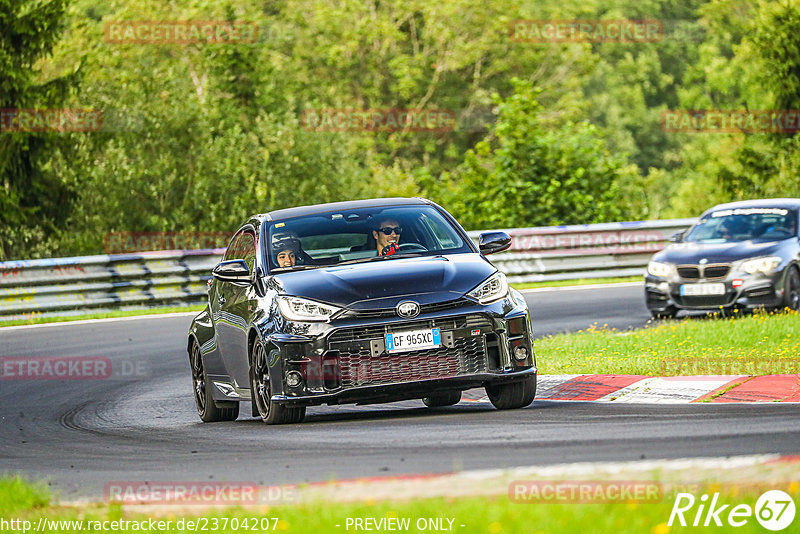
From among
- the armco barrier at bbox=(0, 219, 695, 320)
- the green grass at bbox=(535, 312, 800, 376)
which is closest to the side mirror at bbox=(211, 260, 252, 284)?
the green grass at bbox=(535, 312, 800, 376)

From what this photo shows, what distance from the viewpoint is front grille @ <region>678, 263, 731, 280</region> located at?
17453mm

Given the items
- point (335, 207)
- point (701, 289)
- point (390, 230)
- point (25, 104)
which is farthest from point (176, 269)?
point (390, 230)

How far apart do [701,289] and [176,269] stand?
9.50 meters

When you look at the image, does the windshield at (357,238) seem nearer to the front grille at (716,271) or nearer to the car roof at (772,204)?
the front grille at (716,271)

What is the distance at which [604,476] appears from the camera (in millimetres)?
6348

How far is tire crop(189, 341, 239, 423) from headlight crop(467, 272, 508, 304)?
2.70 metres

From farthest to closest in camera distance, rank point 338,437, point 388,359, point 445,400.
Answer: point 445,400, point 388,359, point 338,437

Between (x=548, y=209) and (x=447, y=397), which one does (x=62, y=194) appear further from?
(x=447, y=397)

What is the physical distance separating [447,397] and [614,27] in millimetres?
64429

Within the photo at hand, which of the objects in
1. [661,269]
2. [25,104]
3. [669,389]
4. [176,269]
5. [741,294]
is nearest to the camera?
[669,389]

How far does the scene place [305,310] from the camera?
9617mm

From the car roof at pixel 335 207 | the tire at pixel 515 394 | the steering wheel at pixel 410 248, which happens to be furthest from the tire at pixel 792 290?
the tire at pixel 515 394

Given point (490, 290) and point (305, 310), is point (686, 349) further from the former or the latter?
point (305, 310)

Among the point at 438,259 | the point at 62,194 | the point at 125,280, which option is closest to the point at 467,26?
the point at 62,194
